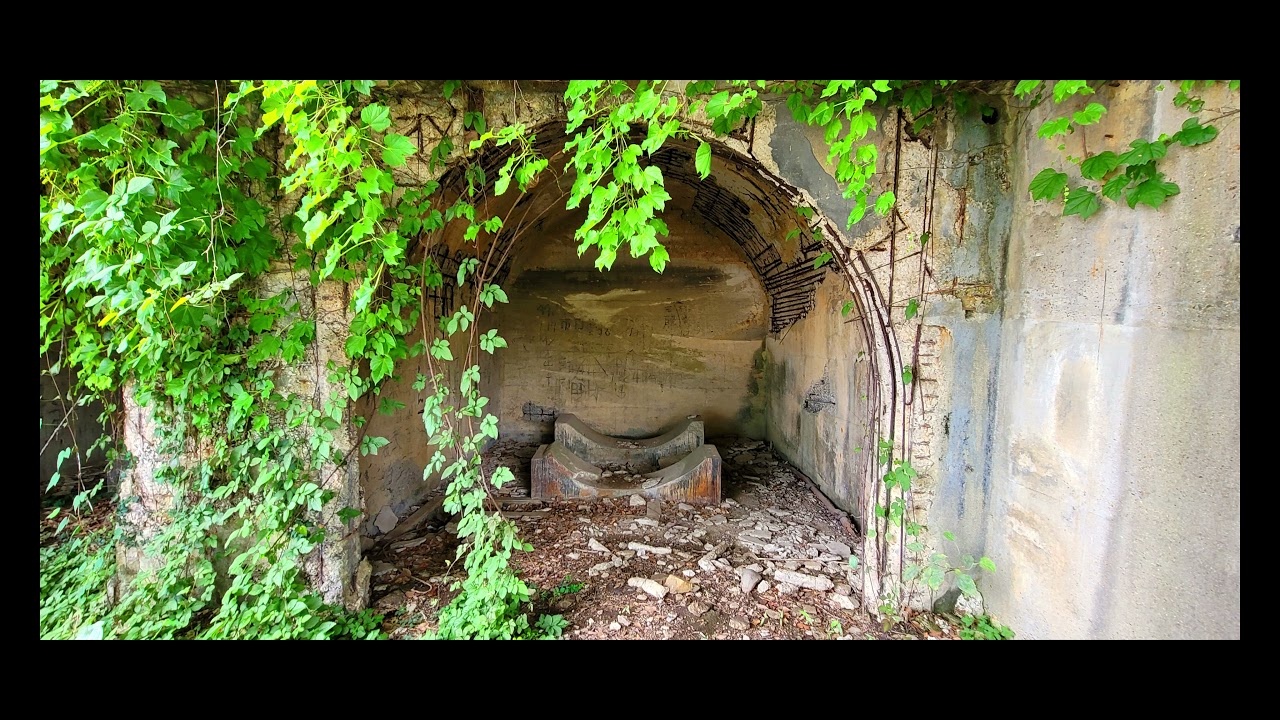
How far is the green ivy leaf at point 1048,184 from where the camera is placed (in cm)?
222

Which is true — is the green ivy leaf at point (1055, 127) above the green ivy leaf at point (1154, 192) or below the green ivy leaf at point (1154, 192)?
above

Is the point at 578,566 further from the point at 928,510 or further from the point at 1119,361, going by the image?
the point at 1119,361

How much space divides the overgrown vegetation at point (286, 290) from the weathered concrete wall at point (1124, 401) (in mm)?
271

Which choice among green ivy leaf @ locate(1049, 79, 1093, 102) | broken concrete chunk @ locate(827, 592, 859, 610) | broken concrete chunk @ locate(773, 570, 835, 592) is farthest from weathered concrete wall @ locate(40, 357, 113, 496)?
green ivy leaf @ locate(1049, 79, 1093, 102)

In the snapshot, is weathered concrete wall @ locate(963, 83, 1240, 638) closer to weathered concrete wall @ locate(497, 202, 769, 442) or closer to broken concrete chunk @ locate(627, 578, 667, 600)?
broken concrete chunk @ locate(627, 578, 667, 600)

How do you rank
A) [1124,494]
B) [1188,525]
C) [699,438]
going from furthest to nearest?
[699,438], [1124,494], [1188,525]

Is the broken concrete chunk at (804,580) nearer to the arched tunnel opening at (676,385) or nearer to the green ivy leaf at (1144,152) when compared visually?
the arched tunnel opening at (676,385)

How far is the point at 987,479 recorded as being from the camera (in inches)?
108

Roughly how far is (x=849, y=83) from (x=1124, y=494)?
203 centimetres

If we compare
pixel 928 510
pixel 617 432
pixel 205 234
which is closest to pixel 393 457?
pixel 205 234

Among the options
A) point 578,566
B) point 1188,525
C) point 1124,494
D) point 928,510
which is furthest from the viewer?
point 578,566

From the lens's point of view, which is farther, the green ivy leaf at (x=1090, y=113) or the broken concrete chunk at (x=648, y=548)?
the broken concrete chunk at (x=648, y=548)

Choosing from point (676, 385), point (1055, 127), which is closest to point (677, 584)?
point (1055, 127)

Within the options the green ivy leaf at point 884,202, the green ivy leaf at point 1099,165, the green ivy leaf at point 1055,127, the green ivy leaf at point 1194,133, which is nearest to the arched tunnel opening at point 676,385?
the green ivy leaf at point 884,202
